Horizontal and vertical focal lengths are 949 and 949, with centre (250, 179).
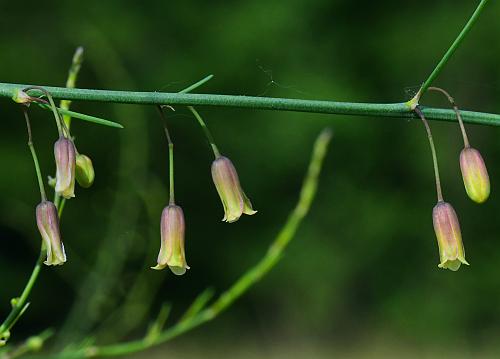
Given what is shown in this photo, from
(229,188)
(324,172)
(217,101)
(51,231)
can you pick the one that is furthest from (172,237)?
(324,172)

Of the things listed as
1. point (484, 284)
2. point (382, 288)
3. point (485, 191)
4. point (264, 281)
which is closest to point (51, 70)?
point (264, 281)

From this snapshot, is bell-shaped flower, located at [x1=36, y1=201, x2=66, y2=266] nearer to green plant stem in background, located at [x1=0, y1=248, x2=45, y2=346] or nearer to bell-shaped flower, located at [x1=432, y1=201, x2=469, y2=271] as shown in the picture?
green plant stem in background, located at [x1=0, y1=248, x2=45, y2=346]

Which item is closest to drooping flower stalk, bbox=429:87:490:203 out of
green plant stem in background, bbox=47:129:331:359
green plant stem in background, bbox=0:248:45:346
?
green plant stem in background, bbox=47:129:331:359

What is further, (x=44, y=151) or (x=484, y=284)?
(x=484, y=284)

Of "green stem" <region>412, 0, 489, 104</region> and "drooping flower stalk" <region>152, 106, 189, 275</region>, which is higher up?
"green stem" <region>412, 0, 489, 104</region>

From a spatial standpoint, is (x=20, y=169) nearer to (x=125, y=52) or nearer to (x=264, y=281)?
(x=125, y=52)
